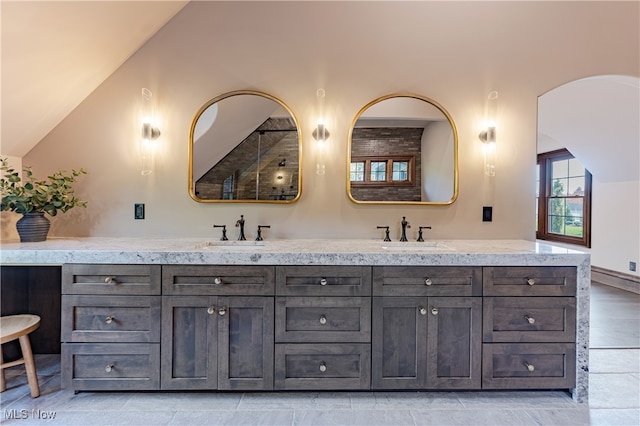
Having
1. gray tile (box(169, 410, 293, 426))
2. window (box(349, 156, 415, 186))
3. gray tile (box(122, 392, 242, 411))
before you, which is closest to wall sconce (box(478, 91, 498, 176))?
window (box(349, 156, 415, 186))

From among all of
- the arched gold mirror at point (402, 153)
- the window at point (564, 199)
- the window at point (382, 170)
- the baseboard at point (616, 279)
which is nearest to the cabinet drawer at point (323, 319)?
the arched gold mirror at point (402, 153)

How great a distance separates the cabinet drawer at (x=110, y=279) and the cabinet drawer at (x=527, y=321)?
6.62 ft

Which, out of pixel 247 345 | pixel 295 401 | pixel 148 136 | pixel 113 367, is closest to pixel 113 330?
pixel 113 367

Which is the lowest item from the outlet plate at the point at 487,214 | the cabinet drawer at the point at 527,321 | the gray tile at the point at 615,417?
the gray tile at the point at 615,417

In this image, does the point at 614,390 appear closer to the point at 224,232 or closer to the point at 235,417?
the point at 235,417

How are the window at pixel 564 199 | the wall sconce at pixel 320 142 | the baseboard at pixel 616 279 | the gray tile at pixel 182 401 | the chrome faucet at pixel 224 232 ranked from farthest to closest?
1. the window at pixel 564 199
2. the baseboard at pixel 616 279
3. the wall sconce at pixel 320 142
4. the chrome faucet at pixel 224 232
5. the gray tile at pixel 182 401

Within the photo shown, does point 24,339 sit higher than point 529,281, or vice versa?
point 529,281

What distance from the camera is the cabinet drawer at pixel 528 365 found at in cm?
188

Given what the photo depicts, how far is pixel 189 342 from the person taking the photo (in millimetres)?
1850

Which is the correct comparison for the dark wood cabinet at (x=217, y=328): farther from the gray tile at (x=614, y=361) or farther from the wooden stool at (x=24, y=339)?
the gray tile at (x=614, y=361)

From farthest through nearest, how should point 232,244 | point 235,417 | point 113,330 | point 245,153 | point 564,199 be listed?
1. point 564,199
2. point 245,153
3. point 232,244
4. point 113,330
5. point 235,417

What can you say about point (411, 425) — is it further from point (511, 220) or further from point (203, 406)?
point (511, 220)

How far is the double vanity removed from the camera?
184 centimetres

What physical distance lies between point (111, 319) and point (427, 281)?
1.85m
